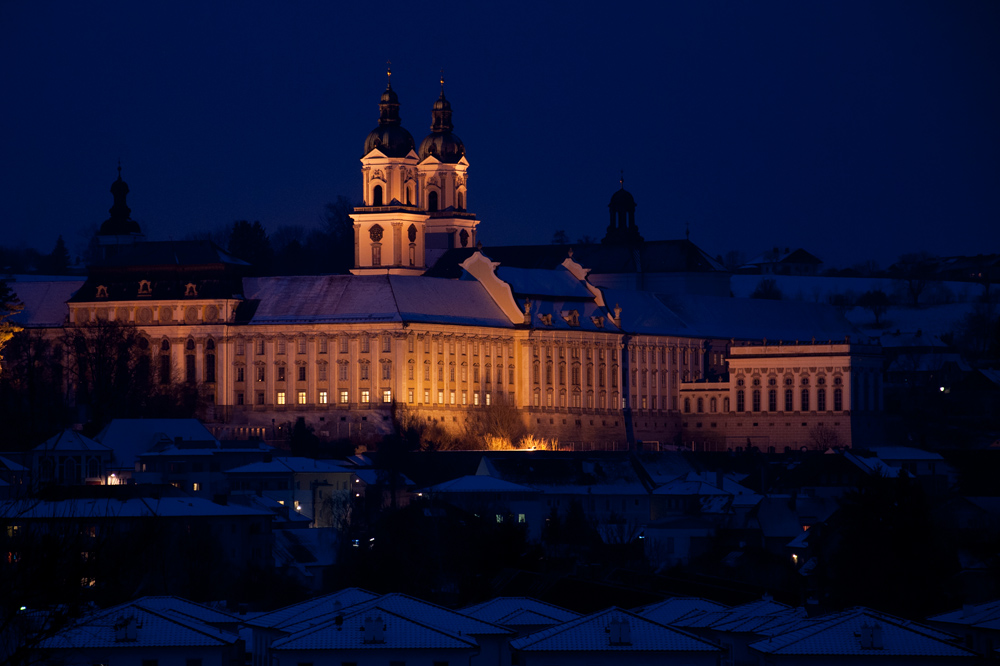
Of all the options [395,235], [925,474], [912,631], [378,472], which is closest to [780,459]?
[925,474]

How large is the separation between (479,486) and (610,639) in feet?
209

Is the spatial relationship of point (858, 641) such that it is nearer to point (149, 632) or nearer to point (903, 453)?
point (149, 632)

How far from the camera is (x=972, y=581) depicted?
98938mm

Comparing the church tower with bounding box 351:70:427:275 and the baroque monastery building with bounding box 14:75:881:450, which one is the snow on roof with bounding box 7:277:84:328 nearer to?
the baroque monastery building with bounding box 14:75:881:450

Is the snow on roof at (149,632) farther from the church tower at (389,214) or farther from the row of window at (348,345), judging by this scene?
the church tower at (389,214)

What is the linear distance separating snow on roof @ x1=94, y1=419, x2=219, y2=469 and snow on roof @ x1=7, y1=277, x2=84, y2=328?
31080 mm

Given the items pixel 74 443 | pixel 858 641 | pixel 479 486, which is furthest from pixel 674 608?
pixel 74 443

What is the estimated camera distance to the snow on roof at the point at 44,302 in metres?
177

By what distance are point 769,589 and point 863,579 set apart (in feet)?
23.1

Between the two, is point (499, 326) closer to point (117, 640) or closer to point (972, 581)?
point (972, 581)

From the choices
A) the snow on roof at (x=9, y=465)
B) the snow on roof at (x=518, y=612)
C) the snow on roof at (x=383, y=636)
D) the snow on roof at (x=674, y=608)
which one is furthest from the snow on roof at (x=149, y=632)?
the snow on roof at (x=9, y=465)

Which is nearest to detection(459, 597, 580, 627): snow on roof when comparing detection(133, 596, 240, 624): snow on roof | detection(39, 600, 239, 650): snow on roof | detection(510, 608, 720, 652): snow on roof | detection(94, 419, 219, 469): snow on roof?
detection(510, 608, 720, 652): snow on roof

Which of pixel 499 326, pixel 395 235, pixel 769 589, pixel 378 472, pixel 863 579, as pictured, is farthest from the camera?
pixel 395 235

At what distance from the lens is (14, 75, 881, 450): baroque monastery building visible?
166750mm
